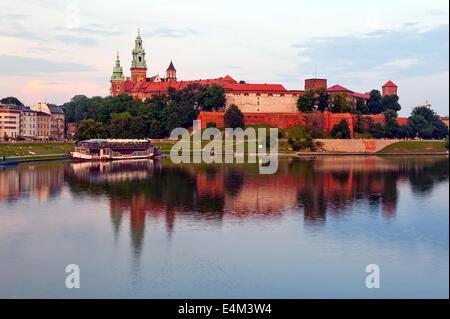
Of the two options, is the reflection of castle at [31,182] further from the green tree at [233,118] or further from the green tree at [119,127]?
the green tree at [233,118]

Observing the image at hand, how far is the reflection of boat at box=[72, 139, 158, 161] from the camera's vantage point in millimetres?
62578

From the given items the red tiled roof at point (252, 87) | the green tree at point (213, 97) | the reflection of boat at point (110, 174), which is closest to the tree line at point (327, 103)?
the red tiled roof at point (252, 87)

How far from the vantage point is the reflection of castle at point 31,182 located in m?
31.8

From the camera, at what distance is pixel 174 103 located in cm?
8638

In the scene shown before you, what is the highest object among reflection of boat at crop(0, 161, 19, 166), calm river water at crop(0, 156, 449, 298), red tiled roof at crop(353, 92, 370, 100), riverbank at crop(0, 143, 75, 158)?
red tiled roof at crop(353, 92, 370, 100)

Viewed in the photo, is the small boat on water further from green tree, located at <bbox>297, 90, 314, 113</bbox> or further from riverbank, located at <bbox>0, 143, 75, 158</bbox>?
green tree, located at <bbox>297, 90, 314, 113</bbox>

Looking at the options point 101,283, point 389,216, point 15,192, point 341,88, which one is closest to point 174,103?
point 341,88

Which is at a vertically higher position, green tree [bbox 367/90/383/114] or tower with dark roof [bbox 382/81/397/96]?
tower with dark roof [bbox 382/81/397/96]

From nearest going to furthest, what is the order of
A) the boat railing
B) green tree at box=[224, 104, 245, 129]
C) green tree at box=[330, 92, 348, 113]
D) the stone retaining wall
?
the boat railing
the stone retaining wall
green tree at box=[224, 104, 245, 129]
green tree at box=[330, 92, 348, 113]

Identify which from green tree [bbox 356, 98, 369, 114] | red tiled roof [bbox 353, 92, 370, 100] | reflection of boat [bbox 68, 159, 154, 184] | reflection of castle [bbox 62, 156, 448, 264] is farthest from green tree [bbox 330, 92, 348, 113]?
reflection of boat [bbox 68, 159, 154, 184]

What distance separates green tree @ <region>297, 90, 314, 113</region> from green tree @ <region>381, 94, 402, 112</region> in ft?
72.7
